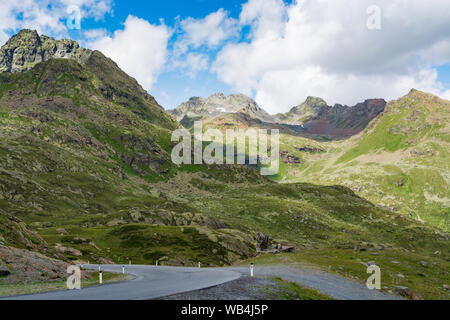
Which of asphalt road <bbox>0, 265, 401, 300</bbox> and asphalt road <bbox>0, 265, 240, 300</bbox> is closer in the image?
asphalt road <bbox>0, 265, 240, 300</bbox>

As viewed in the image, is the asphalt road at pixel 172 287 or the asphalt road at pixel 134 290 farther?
the asphalt road at pixel 172 287

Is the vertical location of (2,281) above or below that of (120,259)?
above

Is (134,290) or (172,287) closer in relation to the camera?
(134,290)

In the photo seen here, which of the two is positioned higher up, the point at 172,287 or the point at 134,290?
the point at 134,290
